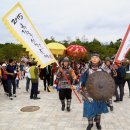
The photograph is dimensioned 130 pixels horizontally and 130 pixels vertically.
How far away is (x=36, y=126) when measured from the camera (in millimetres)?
6520

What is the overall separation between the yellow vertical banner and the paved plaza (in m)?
1.62

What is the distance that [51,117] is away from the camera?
7.40 m

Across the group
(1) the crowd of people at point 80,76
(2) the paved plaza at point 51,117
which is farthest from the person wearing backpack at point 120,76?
(2) the paved plaza at point 51,117

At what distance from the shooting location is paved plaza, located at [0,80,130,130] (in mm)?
6488

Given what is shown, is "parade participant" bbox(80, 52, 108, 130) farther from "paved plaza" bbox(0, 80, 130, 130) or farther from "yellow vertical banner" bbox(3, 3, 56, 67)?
"yellow vertical banner" bbox(3, 3, 56, 67)

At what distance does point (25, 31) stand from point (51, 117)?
8.54 feet

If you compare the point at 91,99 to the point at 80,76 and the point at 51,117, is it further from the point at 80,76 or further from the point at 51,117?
the point at 51,117

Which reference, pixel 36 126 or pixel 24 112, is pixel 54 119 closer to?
pixel 36 126

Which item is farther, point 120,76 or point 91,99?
point 120,76

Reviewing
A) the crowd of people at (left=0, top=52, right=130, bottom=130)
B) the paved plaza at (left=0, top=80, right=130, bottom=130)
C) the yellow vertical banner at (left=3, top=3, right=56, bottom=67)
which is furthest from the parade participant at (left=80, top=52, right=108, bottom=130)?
the yellow vertical banner at (left=3, top=3, right=56, bottom=67)

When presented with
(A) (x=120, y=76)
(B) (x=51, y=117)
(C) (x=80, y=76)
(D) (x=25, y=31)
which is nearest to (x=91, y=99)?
(C) (x=80, y=76)

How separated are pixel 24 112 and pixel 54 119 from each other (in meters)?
1.34

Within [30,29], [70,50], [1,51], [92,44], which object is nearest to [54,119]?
[30,29]

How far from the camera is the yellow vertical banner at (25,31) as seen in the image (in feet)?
20.0
